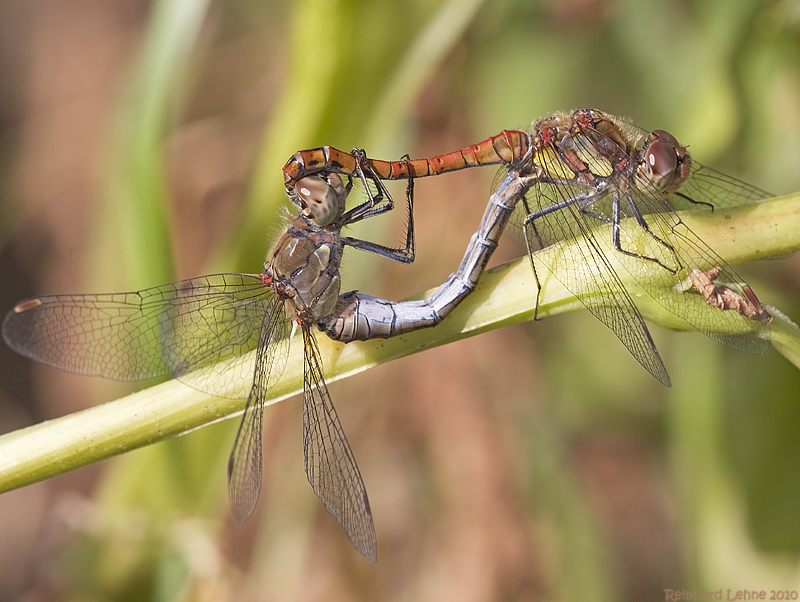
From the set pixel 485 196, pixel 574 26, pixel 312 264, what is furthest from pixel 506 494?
pixel 574 26

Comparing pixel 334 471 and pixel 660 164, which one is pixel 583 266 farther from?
pixel 334 471

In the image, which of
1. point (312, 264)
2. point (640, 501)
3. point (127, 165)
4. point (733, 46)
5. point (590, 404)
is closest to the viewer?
point (312, 264)

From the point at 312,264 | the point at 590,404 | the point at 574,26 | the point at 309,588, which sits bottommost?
the point at 309,588

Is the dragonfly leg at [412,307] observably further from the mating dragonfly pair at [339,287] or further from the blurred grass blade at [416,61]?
the blurred grass blade at [416,61]

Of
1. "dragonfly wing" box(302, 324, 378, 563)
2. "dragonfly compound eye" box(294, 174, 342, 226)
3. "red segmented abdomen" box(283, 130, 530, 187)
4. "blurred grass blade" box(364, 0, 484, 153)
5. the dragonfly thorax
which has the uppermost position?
"blurred grass blade" box(364, 0, 484, 153)

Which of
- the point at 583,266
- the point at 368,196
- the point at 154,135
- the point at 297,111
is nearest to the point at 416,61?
the point at 297,111

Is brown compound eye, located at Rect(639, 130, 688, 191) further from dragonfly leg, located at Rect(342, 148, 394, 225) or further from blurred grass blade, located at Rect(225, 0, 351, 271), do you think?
blurred grass blade, located at Rect(225, 0, 351, 271)

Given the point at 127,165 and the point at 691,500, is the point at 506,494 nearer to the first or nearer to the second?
the point at 691,500

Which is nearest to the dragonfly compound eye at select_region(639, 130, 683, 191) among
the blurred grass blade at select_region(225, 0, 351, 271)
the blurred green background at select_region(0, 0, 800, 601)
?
the blurred green background at select_region(0, 0, 800, 601)
